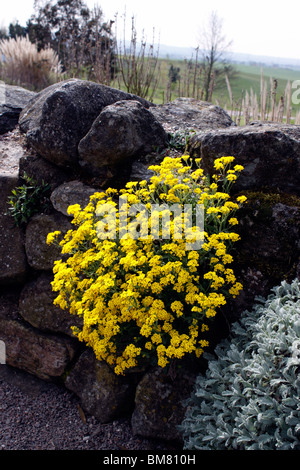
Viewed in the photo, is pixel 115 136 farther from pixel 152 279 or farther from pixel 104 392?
pixel 104 392

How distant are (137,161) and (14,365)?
2.51 metres

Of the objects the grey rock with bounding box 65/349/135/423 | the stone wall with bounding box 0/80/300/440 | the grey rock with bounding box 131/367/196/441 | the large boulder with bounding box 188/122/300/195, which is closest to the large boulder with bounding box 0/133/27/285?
the stone wall with bounding box 0/80/300/440

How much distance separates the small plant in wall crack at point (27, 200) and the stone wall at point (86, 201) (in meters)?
0.07

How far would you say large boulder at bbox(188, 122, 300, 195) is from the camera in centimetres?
302

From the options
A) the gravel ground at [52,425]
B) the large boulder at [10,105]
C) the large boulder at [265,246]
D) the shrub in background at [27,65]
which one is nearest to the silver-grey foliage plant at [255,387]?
the large boulder at [265,246]

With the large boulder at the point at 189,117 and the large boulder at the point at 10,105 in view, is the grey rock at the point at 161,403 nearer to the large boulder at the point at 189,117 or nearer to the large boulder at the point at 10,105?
the large boulder at the point at 189,117

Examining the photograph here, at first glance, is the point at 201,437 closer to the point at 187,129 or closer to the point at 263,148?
the point at 263,148

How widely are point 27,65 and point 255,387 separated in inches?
397

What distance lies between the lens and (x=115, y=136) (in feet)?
11.3

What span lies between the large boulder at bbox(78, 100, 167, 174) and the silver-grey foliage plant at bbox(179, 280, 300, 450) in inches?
75.2

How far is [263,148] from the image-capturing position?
3041mm

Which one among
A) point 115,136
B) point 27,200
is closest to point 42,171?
point 27,200

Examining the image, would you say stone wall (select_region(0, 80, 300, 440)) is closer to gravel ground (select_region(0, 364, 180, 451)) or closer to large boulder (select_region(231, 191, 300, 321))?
large boulder (select_region(231, 191, 300, 321))
